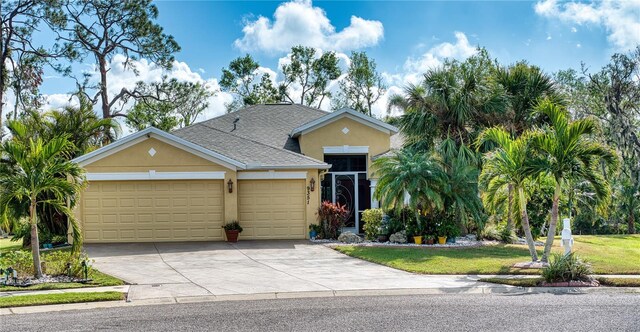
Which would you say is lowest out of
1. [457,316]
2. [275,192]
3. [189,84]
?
[457,316]

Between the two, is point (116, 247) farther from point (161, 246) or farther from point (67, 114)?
point (67, 114)

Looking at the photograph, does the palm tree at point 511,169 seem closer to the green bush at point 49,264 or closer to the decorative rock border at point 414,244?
the decorative rock border at point 414,244

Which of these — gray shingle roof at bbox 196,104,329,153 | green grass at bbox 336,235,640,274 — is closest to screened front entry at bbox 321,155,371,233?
gray shingle roof at bbox 196,104,329,153

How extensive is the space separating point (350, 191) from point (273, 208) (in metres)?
3.39

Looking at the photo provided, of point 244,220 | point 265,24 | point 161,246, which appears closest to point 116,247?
point 161,246

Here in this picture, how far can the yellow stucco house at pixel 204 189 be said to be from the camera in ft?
62.6

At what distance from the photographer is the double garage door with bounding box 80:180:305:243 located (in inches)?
752

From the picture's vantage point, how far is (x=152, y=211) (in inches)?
762

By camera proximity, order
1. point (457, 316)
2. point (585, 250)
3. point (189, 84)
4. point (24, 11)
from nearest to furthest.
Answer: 1. point (457, 316)
2. point (585, 250)
3. point (24, 11)
4. point (189, 84)

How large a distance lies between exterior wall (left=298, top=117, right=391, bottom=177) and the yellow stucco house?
0.96 feet

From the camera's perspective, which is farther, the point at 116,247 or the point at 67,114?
the point at 67,114

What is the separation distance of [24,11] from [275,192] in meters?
Answer: 19.8

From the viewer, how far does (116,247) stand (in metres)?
17.9

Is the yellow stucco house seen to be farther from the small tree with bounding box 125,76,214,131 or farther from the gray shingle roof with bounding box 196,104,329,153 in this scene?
the small tree with bounding box 125,76,214,131
